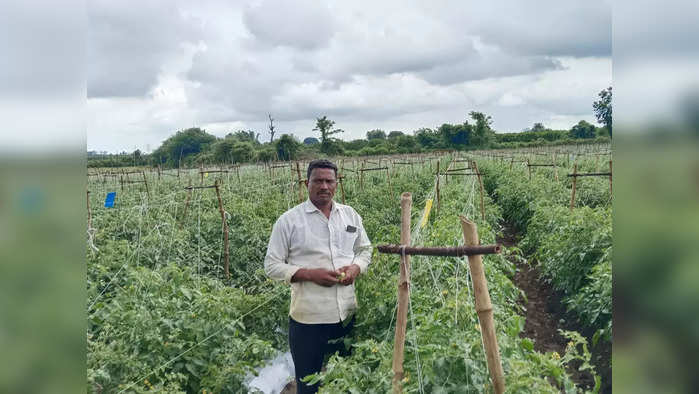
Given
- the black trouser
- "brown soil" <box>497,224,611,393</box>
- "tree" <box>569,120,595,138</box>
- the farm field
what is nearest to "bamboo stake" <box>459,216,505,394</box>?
the farm field

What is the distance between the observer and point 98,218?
859cm

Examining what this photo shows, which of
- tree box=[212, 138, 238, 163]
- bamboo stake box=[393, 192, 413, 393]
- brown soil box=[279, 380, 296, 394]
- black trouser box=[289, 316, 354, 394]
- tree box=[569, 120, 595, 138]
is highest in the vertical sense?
tree box=[569, 120, 595, 138]

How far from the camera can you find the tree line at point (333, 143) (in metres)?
28.6

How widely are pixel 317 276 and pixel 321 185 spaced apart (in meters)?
0.62

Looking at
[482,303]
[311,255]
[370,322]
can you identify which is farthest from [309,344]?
[482,303]

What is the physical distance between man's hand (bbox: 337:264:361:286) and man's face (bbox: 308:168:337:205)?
1.58ft

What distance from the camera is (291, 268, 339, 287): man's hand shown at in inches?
→ 118

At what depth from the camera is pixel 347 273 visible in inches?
120

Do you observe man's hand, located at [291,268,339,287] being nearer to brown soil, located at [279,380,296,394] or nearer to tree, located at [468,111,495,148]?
brown soil, located at [279,380,296,394]

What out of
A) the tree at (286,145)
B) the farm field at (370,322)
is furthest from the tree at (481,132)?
the farm field at (370,322)

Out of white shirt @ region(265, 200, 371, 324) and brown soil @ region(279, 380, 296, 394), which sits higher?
white shirt @ region(265, 200, 371, 324)
